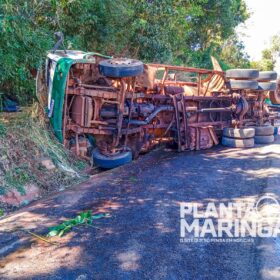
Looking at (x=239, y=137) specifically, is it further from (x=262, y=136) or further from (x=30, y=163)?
(x=30, y=163)

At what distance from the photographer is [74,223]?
3.50 metres

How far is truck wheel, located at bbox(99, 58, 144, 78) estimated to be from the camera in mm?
5707

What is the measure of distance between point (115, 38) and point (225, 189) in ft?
24.6

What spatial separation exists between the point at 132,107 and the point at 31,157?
2.22m

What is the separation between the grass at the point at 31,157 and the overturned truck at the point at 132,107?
272 mm

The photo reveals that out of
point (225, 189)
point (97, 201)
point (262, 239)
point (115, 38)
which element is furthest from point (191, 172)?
point (115, 38)

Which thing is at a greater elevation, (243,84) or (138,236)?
(243,84)

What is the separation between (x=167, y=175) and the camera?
543 centimetres

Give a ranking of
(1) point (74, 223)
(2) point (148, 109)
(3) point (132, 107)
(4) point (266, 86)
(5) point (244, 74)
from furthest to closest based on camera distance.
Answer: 1. (4) point (266, 86)
2. (5) point (244, 74)
3. (2) point (148, 109)
4. (3) point (132, 107)
5. (1) point (74, 223)

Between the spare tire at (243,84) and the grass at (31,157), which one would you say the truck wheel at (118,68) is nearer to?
the grass at (31,157)

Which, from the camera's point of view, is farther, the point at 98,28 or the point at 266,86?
the point at 98,28

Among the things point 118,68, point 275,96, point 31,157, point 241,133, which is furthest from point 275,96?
point 31,157

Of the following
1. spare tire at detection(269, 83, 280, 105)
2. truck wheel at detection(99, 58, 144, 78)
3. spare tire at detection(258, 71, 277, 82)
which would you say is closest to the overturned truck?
truck wheel at detection(99, 58, 144, 78)

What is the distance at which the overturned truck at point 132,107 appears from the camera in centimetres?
564
